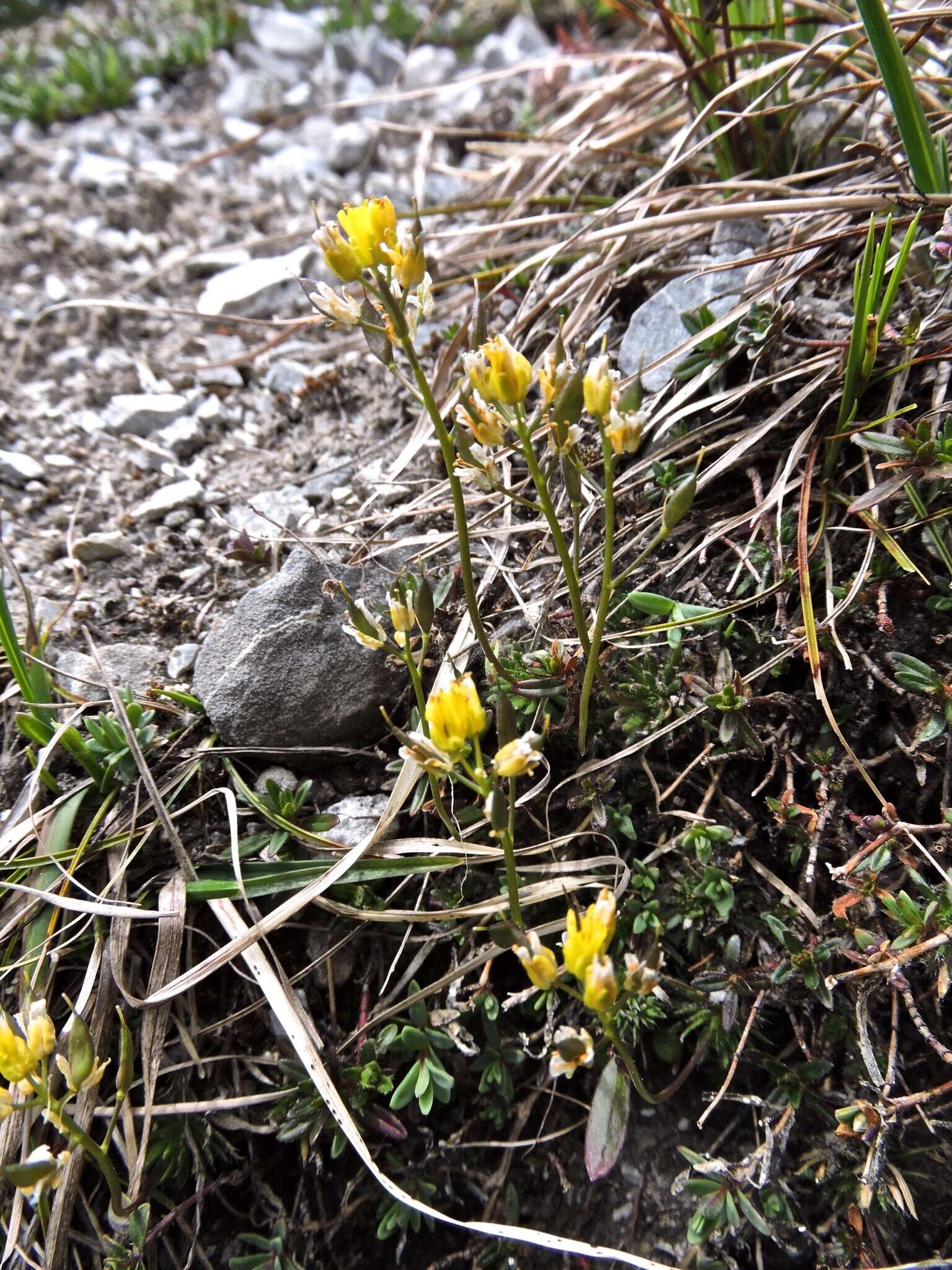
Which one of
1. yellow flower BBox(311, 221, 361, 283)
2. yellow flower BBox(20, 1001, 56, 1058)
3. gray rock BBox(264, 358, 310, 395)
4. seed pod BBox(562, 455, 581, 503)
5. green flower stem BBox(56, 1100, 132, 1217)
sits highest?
yellow flower BBox(311, 221, 361, 283)

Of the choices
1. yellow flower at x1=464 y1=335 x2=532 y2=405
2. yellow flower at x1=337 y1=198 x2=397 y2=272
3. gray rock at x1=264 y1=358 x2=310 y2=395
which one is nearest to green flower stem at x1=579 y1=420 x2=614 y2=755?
yellow flower at x1=464 y1=335 x2=532 y2=405

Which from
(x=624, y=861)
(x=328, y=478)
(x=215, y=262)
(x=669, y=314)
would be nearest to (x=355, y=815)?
(x=624, y=861)

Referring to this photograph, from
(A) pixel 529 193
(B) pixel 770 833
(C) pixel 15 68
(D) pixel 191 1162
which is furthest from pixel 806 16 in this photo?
(C) pixel 15 68

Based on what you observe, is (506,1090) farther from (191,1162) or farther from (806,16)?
(806,16)

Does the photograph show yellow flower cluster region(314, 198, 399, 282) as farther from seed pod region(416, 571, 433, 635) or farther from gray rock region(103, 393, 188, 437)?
gray rock region(103, 393, 188, 437)

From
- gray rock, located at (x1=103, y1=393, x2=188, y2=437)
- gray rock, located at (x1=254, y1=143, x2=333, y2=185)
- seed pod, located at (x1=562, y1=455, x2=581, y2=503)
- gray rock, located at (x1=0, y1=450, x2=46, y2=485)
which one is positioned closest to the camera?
seed pod, located at (x1=562, y1=455, x2=581, y2=503)

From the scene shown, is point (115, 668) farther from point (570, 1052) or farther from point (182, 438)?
point (570, 1052)

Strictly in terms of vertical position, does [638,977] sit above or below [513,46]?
below

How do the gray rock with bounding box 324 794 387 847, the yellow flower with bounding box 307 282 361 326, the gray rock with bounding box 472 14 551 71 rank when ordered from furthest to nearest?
1. the gray rock with bounding box 472 14 551 71
2. the gray rock with bounding box 324 794 387 847
3. the yellow flower with bounding box 307 282 361 326

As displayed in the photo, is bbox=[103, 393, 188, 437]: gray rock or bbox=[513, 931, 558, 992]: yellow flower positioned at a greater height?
bbox=[103, 393, 188, 437]: gray rock
